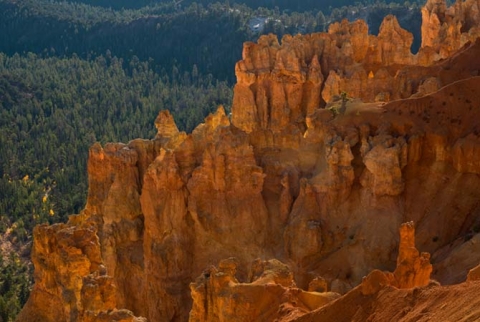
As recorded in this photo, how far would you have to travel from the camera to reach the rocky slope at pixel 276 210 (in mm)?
23078

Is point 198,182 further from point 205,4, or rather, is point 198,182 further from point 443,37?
point 205,4

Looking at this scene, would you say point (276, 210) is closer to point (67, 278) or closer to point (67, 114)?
point (67, 278)

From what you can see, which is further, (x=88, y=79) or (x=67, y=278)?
(x=88, y=79)

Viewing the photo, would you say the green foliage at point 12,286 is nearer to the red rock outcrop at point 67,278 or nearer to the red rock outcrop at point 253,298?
the red rock outcrop at point 67,278

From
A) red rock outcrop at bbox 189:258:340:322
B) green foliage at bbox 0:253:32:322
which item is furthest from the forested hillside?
red rock outcrop at bbox 189:258:340:322

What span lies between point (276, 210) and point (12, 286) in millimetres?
26478

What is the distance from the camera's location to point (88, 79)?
407 ft

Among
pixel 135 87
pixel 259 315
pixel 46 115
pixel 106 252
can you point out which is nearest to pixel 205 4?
pixel 135 87

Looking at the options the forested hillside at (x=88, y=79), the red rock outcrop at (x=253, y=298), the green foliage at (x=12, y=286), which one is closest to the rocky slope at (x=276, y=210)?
the red rock outcrop at (x=253, y=298)

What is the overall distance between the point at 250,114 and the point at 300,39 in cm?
560

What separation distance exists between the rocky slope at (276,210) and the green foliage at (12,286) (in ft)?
33.8

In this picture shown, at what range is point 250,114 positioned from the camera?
42.6 m

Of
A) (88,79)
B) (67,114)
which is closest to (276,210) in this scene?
(67,114)

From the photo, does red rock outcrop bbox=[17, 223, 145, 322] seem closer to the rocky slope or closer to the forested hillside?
the rocky slope
